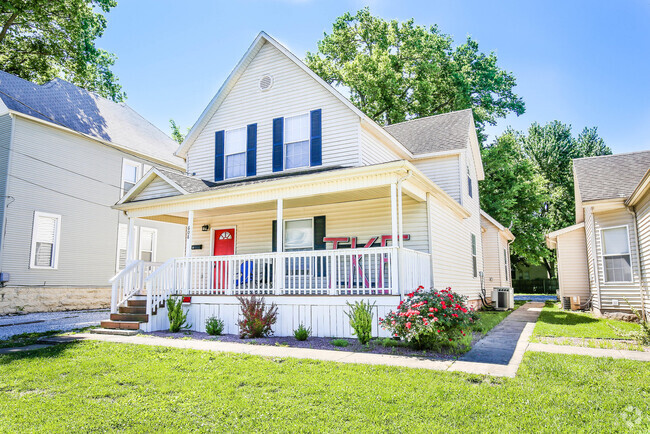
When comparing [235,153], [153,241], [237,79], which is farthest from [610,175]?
[153,241]

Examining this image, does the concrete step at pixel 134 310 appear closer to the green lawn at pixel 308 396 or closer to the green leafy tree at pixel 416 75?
the green lawn at pixel 308 396

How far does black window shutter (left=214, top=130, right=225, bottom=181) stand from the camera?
14.3m

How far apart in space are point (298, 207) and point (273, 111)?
3111mm

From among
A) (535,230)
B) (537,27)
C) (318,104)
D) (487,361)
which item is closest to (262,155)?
(318,104)

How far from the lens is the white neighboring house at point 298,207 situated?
31.9 feet

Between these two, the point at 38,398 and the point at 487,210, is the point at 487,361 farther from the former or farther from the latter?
the point at 487,210

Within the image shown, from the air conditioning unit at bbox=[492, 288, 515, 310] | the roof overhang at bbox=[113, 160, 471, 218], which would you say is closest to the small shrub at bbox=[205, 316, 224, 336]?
the roof overhang at bbox=[113, 160, 471, 218]

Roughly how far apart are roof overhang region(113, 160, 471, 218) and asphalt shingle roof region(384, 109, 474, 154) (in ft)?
9.32

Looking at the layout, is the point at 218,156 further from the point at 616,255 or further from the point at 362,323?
the point at 616,255

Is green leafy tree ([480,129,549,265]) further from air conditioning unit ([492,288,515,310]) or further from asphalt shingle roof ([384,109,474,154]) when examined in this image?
asphalt shingle roof ([384,109,474,154])

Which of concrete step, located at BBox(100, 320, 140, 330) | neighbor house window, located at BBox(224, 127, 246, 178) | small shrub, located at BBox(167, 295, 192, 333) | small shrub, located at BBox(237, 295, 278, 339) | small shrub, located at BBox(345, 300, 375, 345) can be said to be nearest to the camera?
small shrub, located at BBox(345, 300, 375, 345)

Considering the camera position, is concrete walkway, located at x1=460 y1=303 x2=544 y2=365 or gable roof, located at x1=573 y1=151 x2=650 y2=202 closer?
concrete walkway, located at x1=460 y1=303 x2=544 y2=365

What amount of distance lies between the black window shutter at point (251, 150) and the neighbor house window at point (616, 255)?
428 inches

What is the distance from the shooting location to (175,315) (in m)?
10.5
